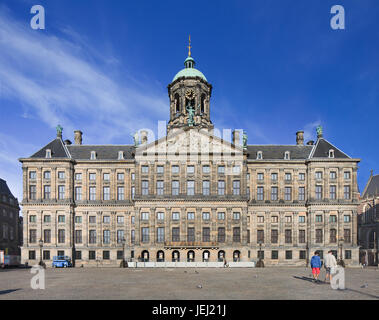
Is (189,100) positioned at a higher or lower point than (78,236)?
higher

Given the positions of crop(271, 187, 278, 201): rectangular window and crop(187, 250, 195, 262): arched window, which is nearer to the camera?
crop(187, 250, 195, 262): arched window

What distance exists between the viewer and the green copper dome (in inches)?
2500

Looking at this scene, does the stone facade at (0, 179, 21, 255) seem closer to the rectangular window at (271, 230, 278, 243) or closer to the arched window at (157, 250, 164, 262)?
the arched window at (157, 250, 164, 262)

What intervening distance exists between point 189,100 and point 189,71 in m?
6.27

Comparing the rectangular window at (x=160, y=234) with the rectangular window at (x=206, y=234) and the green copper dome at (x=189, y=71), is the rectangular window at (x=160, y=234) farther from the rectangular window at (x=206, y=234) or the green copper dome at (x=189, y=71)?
the green copper dome at (x=189, y=71)

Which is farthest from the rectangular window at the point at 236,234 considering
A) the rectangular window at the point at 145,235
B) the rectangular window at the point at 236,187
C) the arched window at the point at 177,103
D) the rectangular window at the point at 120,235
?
the arched window at the point at 177,103

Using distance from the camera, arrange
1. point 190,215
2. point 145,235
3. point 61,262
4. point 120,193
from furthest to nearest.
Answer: point 120,193 → point 190,215 → point 145,235 → point 61,262

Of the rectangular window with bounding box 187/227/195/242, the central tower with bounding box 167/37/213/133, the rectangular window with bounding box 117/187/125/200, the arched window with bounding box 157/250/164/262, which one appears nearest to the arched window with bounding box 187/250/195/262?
the rectangular window with bounding box 187/227/195/242

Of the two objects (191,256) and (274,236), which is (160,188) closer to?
(191,256)

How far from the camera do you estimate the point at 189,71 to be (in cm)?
6431

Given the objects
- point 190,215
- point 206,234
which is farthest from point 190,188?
point 206,234

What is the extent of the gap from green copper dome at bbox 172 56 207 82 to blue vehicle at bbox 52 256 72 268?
3930 centimetres

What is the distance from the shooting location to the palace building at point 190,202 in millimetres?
54781
